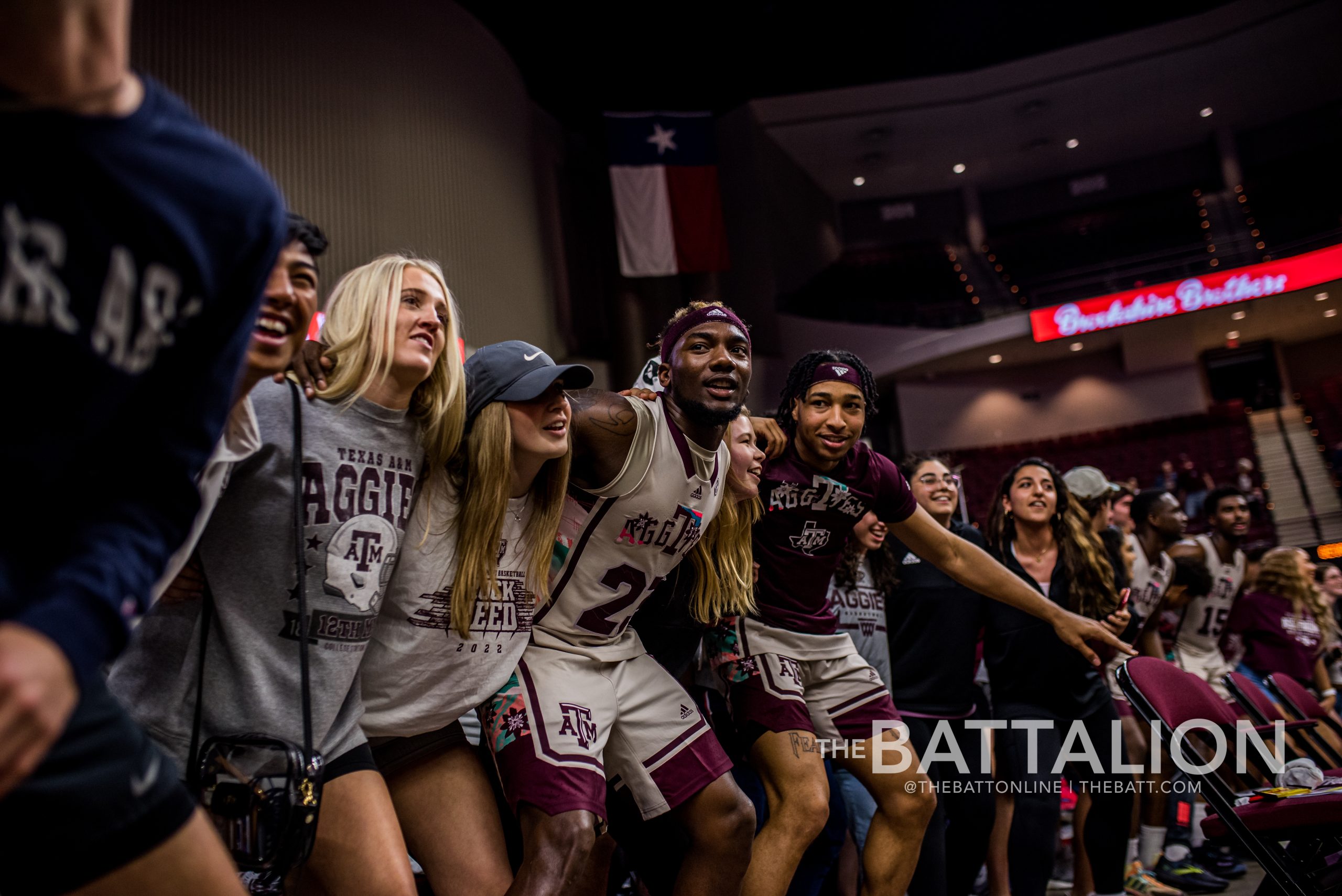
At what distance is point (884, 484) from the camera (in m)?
3.53

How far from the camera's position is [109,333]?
89 centimetres

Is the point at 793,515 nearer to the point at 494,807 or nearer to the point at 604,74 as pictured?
the point at 494,807

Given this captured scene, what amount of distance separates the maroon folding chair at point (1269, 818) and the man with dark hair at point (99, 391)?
2.99 m

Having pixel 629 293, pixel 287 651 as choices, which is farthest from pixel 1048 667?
pixel 629 293

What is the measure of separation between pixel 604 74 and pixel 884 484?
1481 centimetres

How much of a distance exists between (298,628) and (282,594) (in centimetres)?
8

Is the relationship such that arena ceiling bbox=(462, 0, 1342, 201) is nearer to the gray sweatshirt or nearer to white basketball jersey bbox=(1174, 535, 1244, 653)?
white basketball jersey bbox=(1174, 535, 1244, 653)

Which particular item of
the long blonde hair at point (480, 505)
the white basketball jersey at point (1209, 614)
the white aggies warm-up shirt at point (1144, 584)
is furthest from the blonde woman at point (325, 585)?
the white basketball jersey at point (1209, 614)

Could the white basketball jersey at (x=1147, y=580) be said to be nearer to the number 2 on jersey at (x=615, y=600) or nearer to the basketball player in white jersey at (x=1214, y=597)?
the basketball player in white jersey at (x=1214, y=597)

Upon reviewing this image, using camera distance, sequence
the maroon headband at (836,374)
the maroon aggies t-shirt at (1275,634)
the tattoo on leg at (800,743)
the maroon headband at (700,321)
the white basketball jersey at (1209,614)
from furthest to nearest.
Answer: the maroon aggies t-shirt at (1275,634) → the white basketball jersey at (1209,614) → the maroon headband at (836,374) → the maroon headband at (700,321) → the tattoo on leg at (800,743)

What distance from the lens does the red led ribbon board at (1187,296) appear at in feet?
53.0

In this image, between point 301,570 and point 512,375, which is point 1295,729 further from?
point 301,570

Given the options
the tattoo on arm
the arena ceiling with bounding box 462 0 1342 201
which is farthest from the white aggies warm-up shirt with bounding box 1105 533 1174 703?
the arena ceiling with bounding box 462 0 1342 201

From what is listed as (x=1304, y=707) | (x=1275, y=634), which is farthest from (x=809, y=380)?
(x=1275, y=634)
